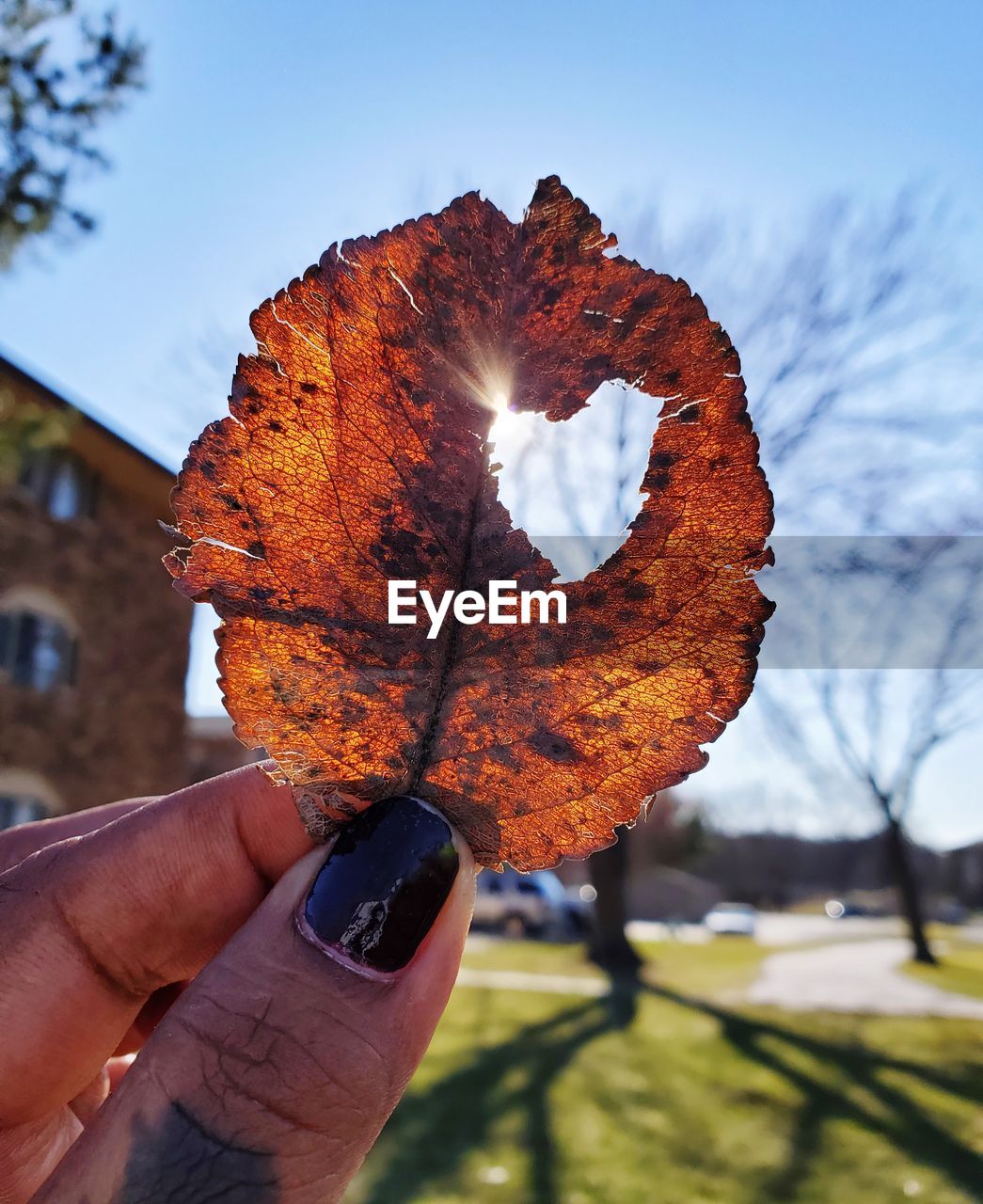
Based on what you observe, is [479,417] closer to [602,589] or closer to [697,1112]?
[602,589]

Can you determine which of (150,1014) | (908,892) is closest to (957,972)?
(908,892)

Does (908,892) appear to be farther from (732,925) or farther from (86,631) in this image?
(732,925)

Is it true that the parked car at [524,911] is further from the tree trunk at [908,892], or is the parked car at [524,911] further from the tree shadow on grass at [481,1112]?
the tree shadow on grass at [481,1112]

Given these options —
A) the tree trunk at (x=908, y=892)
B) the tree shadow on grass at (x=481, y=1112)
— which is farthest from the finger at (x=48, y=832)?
the tree trunk at (x=908, y=892)

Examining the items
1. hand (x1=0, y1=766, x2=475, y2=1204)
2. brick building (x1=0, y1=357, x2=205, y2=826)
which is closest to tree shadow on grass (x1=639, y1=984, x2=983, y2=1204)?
hand (x1=0, y1=766, x2=475, y2=1204)

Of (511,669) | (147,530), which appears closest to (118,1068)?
(511,669)

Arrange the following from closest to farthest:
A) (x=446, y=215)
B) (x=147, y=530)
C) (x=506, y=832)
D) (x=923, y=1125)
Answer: (x=446, y=215)
(x=506, y=832)
(x=923, y=1125)
(x=147, y=530)

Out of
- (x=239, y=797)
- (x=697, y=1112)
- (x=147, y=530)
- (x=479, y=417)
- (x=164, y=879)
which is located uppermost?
(x=147, y=530)

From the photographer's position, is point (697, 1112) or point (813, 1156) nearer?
point (813, 1156)
